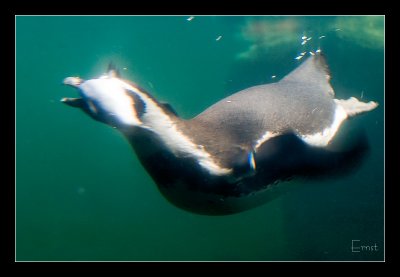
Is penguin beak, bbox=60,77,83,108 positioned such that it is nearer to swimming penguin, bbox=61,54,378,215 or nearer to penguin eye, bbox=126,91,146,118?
swimming penguin, bbox=61,54,378,215

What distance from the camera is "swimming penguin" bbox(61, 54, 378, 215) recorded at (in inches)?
63.8

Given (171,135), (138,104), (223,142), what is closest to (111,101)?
(138,104)

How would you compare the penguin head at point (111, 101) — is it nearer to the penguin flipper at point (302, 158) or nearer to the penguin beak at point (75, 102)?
the penguin beak at point (75, 102)

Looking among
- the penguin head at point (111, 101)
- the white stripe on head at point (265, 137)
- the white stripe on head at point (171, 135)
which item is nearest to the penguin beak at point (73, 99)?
the penguin head at point (111, 101)

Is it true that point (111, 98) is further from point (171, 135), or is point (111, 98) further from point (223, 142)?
point (223, 142)

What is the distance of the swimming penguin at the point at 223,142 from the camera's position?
1.62 meters

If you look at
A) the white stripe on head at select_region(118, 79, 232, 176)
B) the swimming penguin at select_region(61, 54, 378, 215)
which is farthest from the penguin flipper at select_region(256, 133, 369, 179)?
the white stripe on head at select_region(118, 79, 232, 176)

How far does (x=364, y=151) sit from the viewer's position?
208 cm

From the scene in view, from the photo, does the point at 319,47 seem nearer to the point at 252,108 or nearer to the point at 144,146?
the point at 252,108

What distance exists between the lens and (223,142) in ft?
6.20

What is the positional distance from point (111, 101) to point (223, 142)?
2.05ft

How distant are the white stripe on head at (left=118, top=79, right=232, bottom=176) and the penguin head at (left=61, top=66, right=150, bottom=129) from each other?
0.02 meters
